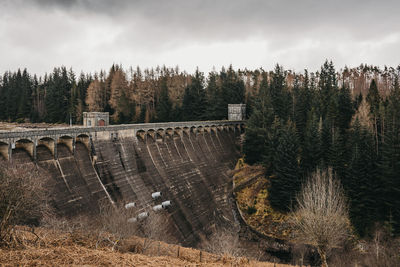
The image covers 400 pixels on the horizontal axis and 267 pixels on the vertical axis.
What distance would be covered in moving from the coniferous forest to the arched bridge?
1492 centimetres

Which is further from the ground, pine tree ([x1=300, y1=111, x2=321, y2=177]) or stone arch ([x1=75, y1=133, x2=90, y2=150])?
stone arch ([x1=75, y1=133, x2=90, y2=150])

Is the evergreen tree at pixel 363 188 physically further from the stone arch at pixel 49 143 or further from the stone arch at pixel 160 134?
the stone arch at pixel 49 143

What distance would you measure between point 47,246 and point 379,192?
33.9m

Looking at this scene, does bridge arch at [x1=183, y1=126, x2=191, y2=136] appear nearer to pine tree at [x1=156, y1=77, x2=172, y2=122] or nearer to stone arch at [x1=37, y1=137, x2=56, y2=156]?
pine tree at [x1=156, y1=77, x2=172, y2=122]

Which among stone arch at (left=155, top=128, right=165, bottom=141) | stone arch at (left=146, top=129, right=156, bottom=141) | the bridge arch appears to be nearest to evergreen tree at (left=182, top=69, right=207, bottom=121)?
the bridge arch

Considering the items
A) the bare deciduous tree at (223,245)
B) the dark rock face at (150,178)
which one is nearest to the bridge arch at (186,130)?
the dark rock face at (150,178)

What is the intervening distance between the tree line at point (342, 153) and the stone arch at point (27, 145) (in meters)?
28.0

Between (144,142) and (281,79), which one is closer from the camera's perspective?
(144,142)

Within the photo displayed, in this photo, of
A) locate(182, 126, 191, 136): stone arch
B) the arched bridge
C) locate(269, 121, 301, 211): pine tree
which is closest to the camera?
the arched bridge

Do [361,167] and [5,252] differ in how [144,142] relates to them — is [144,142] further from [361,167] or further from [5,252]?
[5,252]

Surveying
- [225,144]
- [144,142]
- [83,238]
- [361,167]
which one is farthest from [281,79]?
[83,238]

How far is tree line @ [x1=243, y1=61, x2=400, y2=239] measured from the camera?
28953 mm

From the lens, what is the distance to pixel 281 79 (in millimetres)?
59469

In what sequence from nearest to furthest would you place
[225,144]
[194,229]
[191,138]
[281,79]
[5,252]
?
[5,252]
[194,229]
[191,138]
[225,144]
[281,79]
